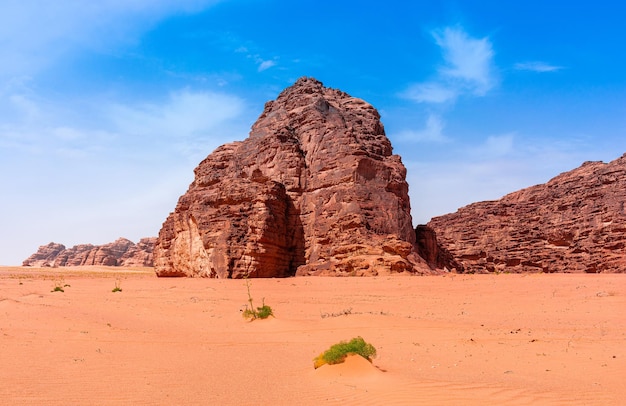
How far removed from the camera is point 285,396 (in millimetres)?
5426

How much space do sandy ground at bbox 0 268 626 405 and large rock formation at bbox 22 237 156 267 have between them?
73860mm

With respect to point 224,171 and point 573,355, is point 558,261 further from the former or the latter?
point 573,355

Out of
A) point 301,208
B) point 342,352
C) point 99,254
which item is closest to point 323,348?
point 342,352

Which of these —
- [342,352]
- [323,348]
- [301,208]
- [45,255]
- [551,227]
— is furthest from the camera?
[45,255]

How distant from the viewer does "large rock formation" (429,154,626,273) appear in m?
35.1

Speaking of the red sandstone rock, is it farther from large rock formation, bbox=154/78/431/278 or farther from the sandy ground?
the sandy ground

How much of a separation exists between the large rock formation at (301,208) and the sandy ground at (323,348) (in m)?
7.59

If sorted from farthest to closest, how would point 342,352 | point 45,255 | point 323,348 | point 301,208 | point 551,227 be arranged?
point 45,255, point 551,227, point 301,208, point 323,348, point 342,352

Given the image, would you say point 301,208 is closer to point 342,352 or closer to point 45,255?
point 342,352

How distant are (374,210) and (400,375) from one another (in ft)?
63.0

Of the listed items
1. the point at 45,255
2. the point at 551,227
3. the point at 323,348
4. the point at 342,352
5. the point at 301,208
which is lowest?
the point at 323,348

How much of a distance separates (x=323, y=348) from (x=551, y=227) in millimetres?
39284

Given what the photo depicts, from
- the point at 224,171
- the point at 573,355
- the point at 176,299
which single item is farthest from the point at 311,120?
the point at 573,355

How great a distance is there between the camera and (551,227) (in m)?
41.4
